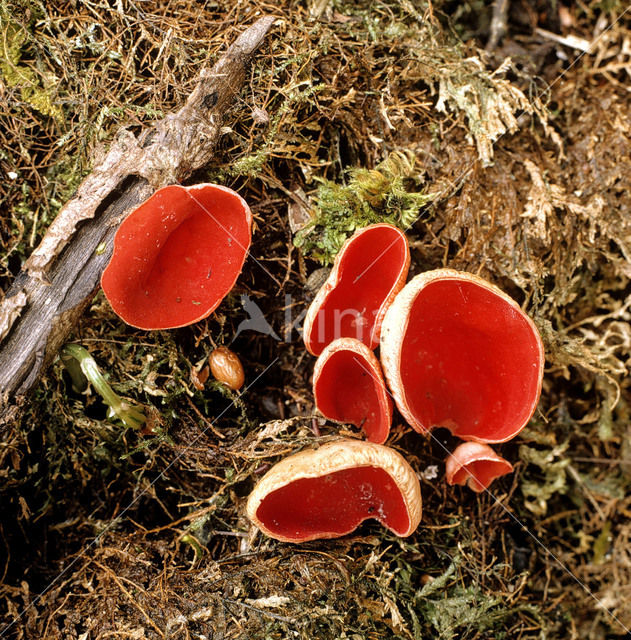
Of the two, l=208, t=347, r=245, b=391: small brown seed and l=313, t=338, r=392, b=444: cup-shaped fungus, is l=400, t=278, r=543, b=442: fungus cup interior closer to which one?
l=313, t=338, r=392, b=444: cup-shaped fungus

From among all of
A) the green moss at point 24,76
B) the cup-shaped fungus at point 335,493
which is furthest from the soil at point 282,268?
the cup-shaped fungus at point 335,493

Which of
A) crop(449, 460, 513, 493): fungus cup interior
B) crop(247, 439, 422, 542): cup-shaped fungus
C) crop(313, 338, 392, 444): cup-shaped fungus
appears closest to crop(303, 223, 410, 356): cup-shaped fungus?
crop(313, 338, 392, 444): cup-shaped fungus
